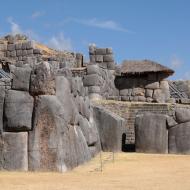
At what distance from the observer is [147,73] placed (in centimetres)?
2462

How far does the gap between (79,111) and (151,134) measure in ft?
14.1

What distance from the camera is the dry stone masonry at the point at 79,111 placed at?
10.8 meters

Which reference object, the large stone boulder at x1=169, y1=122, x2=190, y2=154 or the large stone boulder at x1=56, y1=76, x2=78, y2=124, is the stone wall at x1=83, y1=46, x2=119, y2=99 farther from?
the large stone boulder at x1=56, y1=76, x2=78, y2=124

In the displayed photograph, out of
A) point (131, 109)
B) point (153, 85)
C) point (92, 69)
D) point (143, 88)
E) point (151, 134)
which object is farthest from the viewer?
point (143, 88)

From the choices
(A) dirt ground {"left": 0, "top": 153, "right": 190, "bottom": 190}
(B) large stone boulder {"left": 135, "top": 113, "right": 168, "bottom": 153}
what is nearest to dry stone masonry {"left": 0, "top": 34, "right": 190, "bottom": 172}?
(B) large stone boulder {"left": 135, "top": 113, "right": 168, "bottom": 153}

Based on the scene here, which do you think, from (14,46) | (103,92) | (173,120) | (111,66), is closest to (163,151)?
(173,120)

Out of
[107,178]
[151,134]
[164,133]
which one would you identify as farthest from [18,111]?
[164,133]

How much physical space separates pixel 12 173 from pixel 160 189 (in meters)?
3.75

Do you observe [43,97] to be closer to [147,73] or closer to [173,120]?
[173,120]

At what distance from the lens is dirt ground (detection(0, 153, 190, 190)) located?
27.2ft

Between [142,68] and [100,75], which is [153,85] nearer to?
[142,68]

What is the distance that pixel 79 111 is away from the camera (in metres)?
14.0

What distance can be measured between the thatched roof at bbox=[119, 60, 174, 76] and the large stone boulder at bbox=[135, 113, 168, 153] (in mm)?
7226

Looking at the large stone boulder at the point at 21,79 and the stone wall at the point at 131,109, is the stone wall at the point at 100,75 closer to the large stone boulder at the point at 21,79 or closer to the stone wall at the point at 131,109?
the stone wall at the point at 131,109
